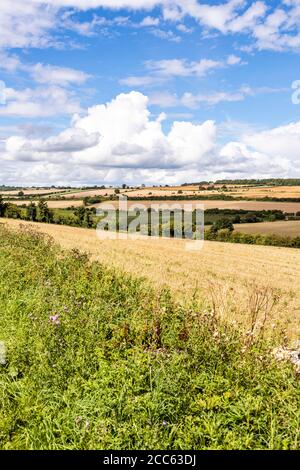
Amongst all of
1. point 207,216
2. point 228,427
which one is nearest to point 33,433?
point 228,427

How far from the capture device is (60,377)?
20.0 ft

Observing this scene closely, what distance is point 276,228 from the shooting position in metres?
60.9

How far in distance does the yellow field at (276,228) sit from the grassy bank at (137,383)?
49745 millimetres

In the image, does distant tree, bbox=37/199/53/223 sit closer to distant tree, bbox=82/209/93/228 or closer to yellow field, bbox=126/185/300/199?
distant tree, bbox=82/209/93/228

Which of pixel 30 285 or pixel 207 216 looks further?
pixel 207 216

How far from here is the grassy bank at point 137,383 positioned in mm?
4871

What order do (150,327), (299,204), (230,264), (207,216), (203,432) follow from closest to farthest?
1. (203,432)
2. (150,327)
3. (230,264)
4. (207,216)
5. (299,204)

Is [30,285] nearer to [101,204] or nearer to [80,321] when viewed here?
[80,321]

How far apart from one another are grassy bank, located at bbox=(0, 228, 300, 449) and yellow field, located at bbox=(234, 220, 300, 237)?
49745 mm

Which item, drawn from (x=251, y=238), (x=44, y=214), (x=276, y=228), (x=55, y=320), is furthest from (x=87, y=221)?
(x=55, y=320)

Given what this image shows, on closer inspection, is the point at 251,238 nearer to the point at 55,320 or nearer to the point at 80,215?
the point at 80,215

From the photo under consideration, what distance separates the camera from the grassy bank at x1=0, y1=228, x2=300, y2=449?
4.87 metres

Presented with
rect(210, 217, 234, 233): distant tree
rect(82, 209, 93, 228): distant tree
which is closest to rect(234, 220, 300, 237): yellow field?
rect(210, 217, 234, 233): distant tree
